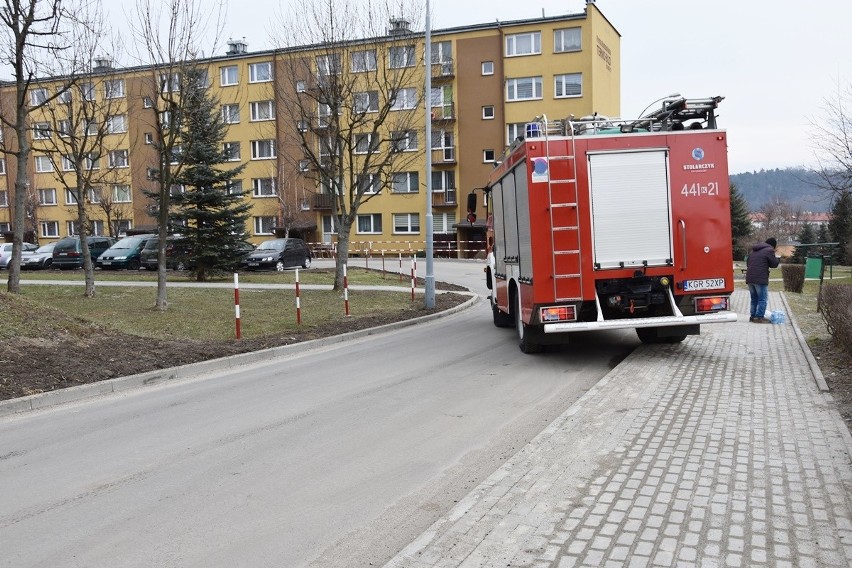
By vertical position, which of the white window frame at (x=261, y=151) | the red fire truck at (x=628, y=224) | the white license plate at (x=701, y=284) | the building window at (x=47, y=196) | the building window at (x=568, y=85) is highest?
the building window at (x=568, y=85)

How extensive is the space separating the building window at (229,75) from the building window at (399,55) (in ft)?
114

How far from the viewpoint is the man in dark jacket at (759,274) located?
577 inches

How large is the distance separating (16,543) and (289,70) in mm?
20002

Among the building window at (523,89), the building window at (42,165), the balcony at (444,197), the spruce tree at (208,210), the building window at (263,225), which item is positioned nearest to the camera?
the spruce tree at (208,210)

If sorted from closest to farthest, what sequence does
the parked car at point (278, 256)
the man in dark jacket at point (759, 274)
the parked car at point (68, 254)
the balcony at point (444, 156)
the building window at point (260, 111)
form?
1. the man in dark jacket at point (759, 274)
2. the parked car at point (278, 256)
3. the parked car at point (68, 254)
4. the balcony at point (444, 156)
5. the building window at point (260, 111)

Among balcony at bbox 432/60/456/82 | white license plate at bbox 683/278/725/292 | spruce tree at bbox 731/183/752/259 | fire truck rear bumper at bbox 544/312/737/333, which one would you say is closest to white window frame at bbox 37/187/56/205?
balcony at bbox 432/60/456/82

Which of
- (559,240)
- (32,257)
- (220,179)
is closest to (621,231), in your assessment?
(559,240)

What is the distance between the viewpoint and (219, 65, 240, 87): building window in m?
53.5

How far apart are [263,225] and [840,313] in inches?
1906

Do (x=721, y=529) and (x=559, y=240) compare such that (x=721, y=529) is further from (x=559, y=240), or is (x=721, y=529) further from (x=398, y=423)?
(x=559, y=240)

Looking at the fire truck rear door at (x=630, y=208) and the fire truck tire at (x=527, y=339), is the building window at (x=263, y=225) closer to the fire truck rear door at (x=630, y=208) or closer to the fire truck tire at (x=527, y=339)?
the fire truck tire at (x=527, y=339)

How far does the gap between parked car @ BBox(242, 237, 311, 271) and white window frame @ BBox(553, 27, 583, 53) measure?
2293 centimetres

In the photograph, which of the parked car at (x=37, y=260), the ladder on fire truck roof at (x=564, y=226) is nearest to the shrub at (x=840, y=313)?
the ladder on fire truck roof at (x=564, y=226)

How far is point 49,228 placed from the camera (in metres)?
59.9
